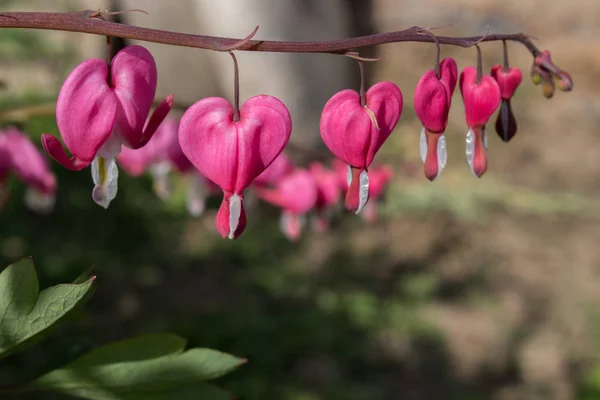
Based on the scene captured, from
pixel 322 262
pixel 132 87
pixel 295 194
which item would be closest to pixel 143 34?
pixel 132 87

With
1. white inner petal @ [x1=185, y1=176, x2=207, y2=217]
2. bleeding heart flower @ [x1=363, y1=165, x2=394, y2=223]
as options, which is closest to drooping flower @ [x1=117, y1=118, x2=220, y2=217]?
white inner petal @ [x1=185, y1=176, x2=207, y2=217]

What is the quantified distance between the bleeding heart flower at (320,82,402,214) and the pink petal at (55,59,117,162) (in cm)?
16

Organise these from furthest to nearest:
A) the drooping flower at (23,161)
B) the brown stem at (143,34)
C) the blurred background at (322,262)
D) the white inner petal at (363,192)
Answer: the blurred background at (322,262)
the drooping flower at (23,161)
the white inner petal at (363,192)
the brown stem at (143,34)

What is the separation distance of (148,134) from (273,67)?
7.42 feet

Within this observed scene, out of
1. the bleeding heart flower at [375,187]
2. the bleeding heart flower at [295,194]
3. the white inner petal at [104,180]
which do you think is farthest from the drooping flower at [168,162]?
the white inner petal at [104,180]

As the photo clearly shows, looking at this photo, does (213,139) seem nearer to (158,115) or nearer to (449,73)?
(158,115)

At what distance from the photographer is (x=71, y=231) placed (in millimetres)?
1794

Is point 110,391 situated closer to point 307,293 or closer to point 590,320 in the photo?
point 307,293

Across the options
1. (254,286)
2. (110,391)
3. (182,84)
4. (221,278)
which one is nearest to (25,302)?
(110,391)

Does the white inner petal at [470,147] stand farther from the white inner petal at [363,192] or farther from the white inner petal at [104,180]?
the white inner petal at [104,180]

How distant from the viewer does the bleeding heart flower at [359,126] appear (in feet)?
1.64

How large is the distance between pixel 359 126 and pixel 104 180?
0.19 m

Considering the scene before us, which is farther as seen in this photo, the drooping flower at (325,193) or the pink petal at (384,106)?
the drooping flower at (325,193)

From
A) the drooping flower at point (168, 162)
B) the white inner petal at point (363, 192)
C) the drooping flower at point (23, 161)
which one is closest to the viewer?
the white inner petal at point (363, 192)
